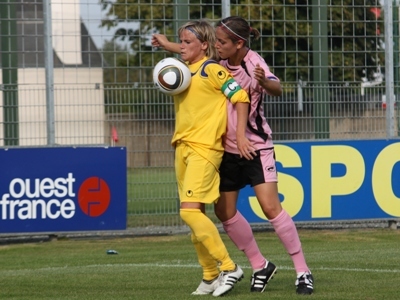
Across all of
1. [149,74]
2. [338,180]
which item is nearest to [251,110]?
[338,180]

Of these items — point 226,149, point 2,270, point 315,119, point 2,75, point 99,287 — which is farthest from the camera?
point 315,119

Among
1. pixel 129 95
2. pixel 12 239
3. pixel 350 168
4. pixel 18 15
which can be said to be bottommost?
pixel 12 239

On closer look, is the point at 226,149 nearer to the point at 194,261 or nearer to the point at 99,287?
the point at 99,287

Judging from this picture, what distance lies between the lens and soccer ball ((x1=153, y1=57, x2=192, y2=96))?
23.8 feet

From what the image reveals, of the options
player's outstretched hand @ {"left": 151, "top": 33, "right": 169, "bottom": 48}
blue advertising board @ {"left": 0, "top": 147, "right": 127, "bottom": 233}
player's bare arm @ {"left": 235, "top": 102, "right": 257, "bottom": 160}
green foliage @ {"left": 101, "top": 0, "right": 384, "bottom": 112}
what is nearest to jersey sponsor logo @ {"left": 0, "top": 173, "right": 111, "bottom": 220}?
blue advertising board @ {"left": 0, "top": 147, "right": 127, "bottom": 233}

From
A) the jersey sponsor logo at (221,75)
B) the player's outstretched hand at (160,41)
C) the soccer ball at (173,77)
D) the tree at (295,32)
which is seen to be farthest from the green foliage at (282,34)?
the jersey sponsor logo at (221,75)

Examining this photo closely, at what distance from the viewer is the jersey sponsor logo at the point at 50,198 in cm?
1274

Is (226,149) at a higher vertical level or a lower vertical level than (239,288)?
higher

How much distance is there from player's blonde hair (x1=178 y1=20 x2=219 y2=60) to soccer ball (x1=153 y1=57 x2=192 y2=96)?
0.23m

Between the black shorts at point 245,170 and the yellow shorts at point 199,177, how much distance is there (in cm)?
18

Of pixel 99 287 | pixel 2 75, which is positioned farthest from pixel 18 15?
pixel 99 287

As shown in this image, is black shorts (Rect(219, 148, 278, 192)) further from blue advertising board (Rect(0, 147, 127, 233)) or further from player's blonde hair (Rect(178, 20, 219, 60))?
blue advertising board (Rect(0, 147, 127, 233))

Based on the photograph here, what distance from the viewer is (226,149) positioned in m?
7.52

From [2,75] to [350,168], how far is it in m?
4.68
